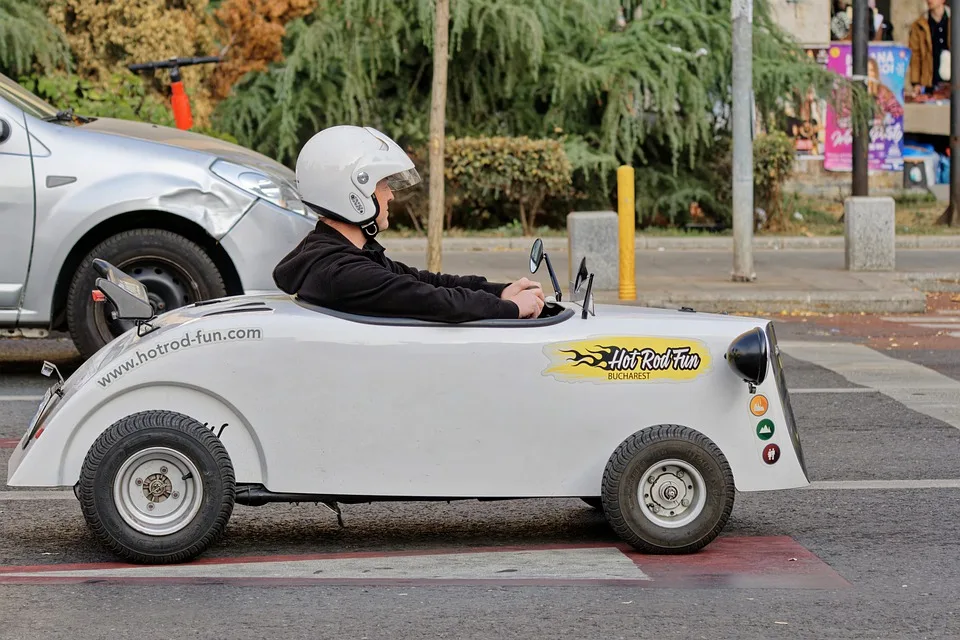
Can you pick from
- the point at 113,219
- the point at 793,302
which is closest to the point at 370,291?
the point at 113,219

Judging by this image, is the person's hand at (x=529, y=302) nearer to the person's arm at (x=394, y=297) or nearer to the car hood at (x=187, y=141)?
the person's arm at (x=394, y=297)

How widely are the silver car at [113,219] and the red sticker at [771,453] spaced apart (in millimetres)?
4316

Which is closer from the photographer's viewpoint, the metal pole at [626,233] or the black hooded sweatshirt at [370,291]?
the black hooded sweatshirt at [370,291]

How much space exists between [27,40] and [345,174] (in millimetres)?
Result: 13796

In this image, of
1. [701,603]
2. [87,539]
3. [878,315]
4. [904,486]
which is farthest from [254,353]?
[878,315]

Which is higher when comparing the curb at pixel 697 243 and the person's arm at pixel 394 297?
the person's arm at pixel 394 297

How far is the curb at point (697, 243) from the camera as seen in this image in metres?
18.2

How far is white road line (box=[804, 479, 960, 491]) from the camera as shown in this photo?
6.51 meters

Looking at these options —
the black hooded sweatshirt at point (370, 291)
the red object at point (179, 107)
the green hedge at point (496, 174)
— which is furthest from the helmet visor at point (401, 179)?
the green hedge at point (496, 174)

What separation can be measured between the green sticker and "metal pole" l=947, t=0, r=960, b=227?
15.8 meters

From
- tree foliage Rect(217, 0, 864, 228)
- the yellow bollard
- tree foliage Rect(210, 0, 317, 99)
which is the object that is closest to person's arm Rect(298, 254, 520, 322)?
the yellow bollard

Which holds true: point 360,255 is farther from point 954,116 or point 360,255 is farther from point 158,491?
point 954,116

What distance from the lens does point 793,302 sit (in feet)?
44.2

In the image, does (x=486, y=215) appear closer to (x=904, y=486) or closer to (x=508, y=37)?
(x=508, y=37)
